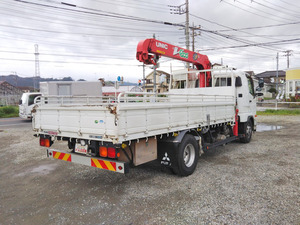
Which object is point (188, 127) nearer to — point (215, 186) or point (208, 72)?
point (215, 186)

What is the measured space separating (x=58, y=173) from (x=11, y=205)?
1.59 meters

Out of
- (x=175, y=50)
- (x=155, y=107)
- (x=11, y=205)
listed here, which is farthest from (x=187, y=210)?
(x=175, y=50)

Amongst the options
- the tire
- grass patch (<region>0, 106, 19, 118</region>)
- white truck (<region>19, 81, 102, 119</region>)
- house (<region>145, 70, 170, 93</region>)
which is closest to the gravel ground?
the tire

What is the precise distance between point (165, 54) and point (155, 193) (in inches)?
158

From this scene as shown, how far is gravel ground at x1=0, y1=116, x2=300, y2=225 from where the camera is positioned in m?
3.33

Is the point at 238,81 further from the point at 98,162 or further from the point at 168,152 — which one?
the point at 98,162

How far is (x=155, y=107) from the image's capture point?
13.5 feet

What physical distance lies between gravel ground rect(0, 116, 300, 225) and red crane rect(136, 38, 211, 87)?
2841mm

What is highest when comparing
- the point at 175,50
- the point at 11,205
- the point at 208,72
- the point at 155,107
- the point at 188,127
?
the point at 175,50

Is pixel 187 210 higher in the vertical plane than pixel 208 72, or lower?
lower

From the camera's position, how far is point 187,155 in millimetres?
5172

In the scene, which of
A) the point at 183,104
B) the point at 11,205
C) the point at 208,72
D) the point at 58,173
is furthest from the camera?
the point at 208,72

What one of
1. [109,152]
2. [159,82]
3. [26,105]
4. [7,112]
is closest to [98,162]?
[109,152]

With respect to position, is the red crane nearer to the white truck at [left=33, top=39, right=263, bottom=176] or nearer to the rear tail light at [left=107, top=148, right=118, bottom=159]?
the white truck at [left=33, top=39, right=263, bottom=176]
